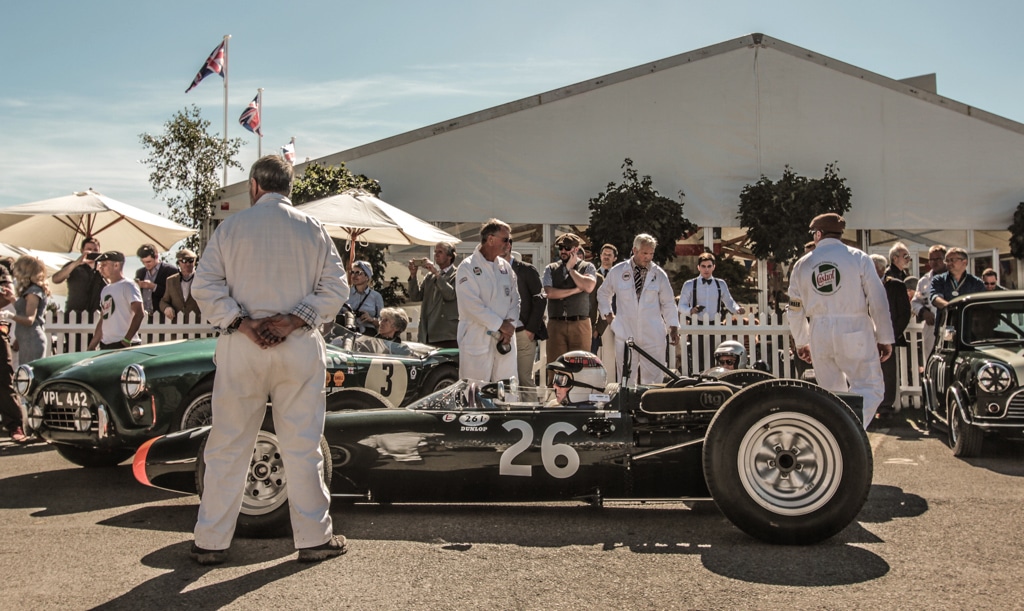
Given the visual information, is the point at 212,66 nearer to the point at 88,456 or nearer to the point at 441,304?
the point at 441,304

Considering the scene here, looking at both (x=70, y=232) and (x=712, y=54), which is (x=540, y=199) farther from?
(x=70, y=232)

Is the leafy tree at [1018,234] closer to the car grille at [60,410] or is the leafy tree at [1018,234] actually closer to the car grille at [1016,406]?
the car grille at [1016,406]

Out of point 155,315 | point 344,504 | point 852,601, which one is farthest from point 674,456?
point 155,315

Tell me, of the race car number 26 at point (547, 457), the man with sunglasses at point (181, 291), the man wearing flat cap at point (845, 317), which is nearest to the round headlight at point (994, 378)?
the man wearing flat cap at point (845, 317)

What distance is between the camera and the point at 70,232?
13172 millimetres

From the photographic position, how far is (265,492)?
4.85 m

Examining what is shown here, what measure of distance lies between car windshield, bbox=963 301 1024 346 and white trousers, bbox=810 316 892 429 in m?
2.08

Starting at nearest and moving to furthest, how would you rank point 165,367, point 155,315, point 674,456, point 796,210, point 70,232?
Answer: point 674,456, point 165,367, point 155,315, point 70,232, point 796,210

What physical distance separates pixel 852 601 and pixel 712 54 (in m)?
18.3

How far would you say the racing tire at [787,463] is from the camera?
15.0ft

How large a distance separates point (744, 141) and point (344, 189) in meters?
9.13

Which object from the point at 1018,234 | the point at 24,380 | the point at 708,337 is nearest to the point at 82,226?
the point at 24,380

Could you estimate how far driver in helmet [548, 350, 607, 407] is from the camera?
5516 millimetres

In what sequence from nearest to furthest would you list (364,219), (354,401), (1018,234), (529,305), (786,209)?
(354,401)
(529,305)
(364,219)
(786,209)
(1018,234)
